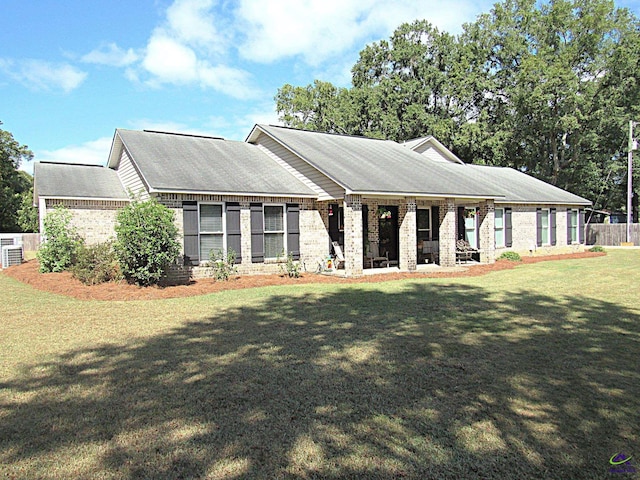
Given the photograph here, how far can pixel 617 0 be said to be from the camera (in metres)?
35.0

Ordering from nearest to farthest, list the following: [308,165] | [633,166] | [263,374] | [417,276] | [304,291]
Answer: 1. [263,374]
2. [304,291]
3. [417,276]
4. [308,165]
5. [633,166]

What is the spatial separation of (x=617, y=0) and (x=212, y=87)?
32260mm

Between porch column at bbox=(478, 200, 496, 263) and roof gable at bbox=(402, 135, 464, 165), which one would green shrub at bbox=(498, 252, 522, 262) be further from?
roof gable at bbox=(402, 135, 464, 165)

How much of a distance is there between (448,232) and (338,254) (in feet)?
14.0

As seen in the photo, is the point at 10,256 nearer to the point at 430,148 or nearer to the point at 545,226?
the point at 430,148

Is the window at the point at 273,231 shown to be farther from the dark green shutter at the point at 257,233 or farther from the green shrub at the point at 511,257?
the green shrub at the point at 511,257

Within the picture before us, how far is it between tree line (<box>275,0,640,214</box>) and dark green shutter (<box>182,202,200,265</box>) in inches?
995

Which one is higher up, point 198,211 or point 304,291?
point 198,211

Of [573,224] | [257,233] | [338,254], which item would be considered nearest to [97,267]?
[257,233]

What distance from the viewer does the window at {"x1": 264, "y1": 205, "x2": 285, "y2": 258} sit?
14.6 meters

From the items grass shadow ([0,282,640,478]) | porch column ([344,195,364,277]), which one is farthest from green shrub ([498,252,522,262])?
grass shadow ([0,282,640,478])

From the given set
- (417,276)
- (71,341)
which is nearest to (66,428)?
(71,341)

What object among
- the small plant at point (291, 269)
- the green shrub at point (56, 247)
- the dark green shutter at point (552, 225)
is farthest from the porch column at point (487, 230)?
the green shrub at point (56, 247)

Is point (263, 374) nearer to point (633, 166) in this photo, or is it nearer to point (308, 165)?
point (308, 165)
